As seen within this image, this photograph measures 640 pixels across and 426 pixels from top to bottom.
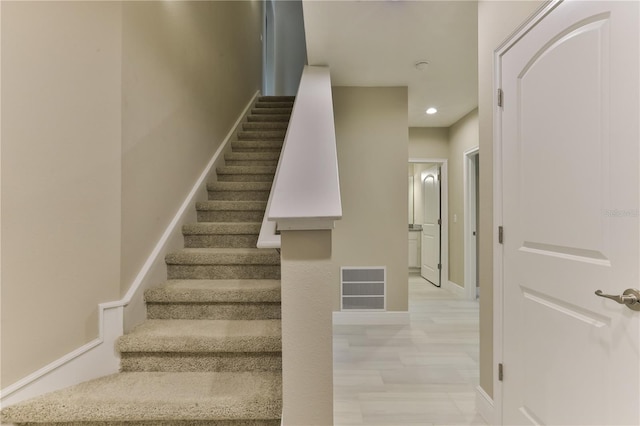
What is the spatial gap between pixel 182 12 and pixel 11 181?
5.85ft

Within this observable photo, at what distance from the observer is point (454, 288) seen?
4512mm

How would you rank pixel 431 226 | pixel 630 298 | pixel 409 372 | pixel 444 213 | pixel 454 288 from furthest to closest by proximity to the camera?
1. pixel 431 226
2. pixel 444 213
3. pixel 454 288
4. pixel 409 372
5. pixel 630 298

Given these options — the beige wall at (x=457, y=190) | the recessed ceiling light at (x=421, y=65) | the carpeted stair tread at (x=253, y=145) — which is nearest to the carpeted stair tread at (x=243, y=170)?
the carpeted stair tread at (x=253, y=145)

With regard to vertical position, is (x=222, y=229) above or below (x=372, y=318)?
above

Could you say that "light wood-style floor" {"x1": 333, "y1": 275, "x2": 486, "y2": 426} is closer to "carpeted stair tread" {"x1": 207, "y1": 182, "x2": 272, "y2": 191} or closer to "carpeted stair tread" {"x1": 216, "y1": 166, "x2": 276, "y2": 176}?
"carpeted stair tread" {"x1": 207, "y1": 182, "x2": 272, "y2": 191}

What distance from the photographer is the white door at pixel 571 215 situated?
999 mm

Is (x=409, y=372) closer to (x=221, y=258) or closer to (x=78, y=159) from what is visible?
(x=221, y=258)

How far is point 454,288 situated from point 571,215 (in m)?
3.61

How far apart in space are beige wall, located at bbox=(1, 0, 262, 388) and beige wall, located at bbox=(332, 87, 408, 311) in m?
1.69

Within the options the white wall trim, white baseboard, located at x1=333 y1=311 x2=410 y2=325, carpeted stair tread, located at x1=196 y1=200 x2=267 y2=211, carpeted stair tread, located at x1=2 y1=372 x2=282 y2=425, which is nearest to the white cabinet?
white baseboard, located at x1=333 y1=311 x2=410 y2=325

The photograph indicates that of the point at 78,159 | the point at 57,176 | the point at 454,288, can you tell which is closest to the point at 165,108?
the point at 78,159

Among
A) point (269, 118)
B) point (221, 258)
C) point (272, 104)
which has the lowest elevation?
point (221, 258)

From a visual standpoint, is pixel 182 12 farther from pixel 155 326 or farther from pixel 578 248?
pixel 578 248

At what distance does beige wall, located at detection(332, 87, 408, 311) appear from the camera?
3311 mm
